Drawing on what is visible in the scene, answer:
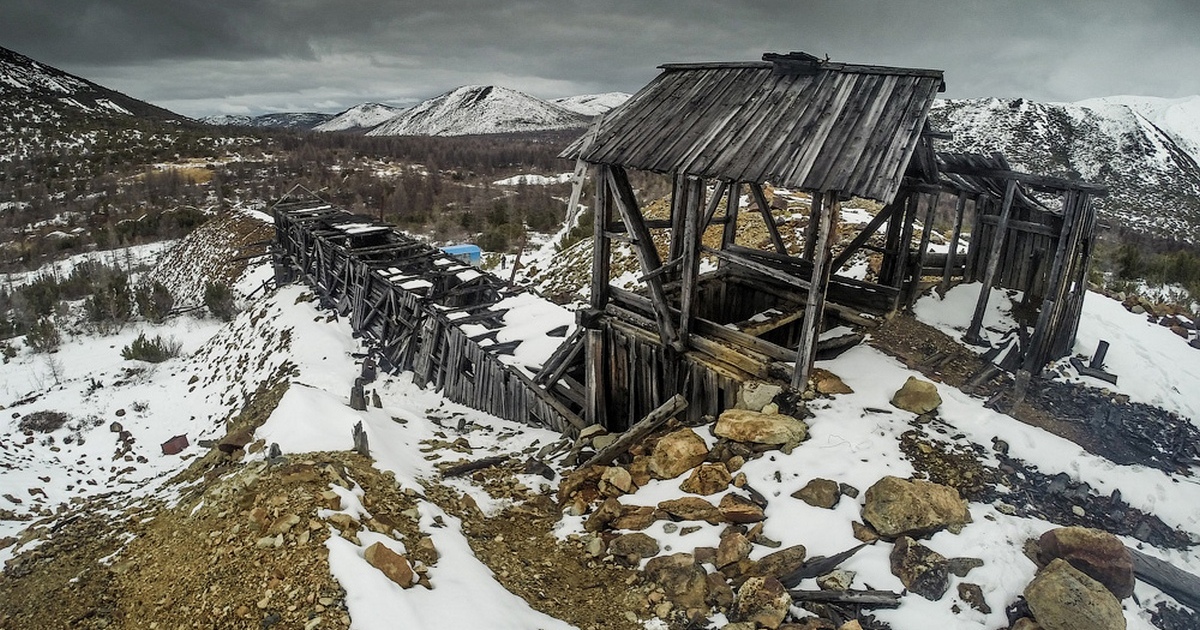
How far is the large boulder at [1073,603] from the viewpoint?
4.17 meters

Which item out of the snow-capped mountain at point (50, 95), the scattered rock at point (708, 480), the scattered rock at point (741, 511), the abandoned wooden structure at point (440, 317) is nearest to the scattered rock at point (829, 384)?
the scattered rock at point (708, 480)

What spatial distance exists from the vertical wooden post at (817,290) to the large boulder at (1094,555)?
2.87m

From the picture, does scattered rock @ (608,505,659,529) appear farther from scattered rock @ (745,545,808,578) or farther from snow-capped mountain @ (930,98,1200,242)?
snow-capped mountain @ (930,98,1200,242)

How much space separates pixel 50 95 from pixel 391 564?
308ft

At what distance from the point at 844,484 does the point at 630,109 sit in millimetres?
6064

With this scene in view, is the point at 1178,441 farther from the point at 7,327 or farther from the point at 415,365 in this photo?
the point at 7,327

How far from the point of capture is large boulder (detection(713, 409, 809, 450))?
6.73 m

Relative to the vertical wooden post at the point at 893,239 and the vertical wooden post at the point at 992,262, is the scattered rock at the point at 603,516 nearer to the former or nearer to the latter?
the vertical wooden post at the point at 893,239

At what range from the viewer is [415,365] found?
562 inches

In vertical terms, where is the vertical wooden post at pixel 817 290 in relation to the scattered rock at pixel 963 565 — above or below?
above

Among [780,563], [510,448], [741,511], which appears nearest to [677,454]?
[741,511]

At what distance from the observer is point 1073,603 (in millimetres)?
4219

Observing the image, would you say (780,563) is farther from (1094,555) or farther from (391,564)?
(391,564)

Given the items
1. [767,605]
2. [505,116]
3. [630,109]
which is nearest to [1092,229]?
[630,109]
